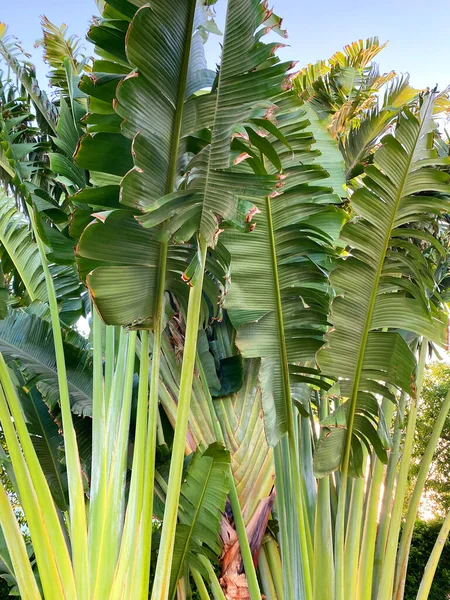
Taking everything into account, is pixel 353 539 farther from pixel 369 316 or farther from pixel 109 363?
pixel 109 363

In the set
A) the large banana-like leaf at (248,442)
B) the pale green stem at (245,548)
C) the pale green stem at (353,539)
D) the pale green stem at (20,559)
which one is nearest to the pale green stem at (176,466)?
the pale green stem at (20,559)

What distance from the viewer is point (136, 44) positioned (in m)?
1.22

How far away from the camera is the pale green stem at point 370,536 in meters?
2.17

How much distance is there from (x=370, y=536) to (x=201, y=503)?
0.81m

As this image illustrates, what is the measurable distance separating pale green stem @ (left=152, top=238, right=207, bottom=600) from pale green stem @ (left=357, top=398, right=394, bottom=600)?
106 centimetres

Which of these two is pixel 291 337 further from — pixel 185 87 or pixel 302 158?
pixel 185 87

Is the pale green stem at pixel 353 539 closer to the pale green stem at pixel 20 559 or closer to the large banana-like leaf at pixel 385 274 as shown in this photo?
the large banana-like leaf at pixel 385 274

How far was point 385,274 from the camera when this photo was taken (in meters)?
1.91

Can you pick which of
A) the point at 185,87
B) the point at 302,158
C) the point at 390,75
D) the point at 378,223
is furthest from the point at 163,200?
the point at 390,75

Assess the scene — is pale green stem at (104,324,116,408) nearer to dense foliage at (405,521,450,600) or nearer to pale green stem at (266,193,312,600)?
pale green stem at (266,193,312,600)

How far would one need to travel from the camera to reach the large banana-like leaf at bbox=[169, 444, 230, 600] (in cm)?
198

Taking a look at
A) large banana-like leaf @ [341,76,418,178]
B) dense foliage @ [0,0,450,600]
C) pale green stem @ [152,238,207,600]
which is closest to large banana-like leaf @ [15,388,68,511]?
dense foliage @ [0,0,450,600]

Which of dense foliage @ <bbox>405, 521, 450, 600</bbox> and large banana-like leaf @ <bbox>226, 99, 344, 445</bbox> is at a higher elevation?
large banana-like leaf @ <bbox>226, 99, 344, 445</bbox>

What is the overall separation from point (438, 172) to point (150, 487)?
1.46 meters
